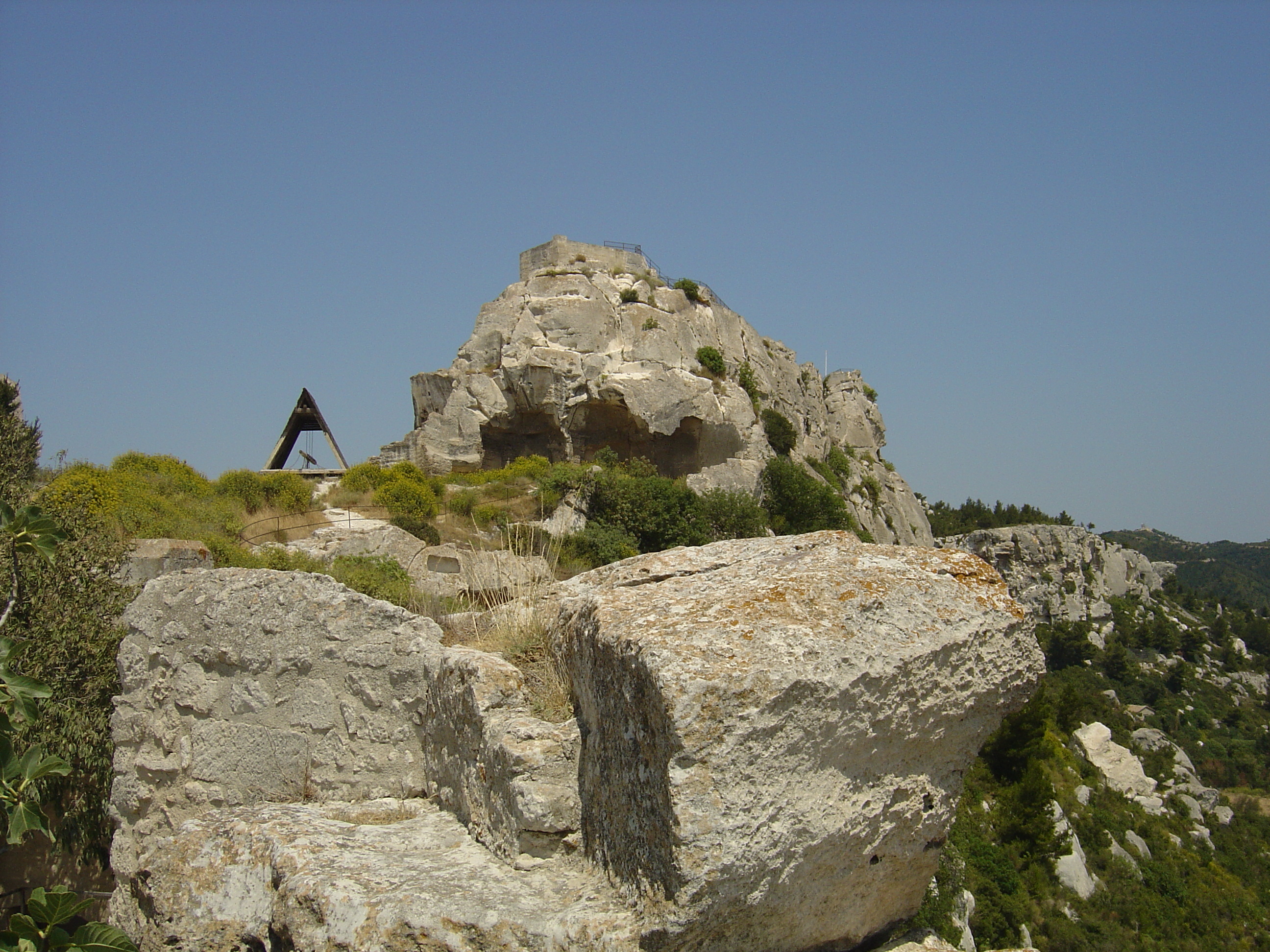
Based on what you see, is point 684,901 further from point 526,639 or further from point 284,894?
point 526,639

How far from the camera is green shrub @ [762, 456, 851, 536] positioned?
28531mm

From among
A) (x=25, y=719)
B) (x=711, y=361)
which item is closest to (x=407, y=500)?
(x=711, y=361)

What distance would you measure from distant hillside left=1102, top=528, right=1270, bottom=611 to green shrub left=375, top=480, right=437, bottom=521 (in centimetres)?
7644

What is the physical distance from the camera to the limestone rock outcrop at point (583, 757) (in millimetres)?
3000

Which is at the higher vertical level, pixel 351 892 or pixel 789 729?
pixel 789 729

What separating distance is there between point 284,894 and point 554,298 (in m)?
27.4

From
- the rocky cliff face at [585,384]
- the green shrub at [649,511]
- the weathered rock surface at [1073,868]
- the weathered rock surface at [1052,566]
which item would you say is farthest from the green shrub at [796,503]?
the weathered rock surface at [1052,566]

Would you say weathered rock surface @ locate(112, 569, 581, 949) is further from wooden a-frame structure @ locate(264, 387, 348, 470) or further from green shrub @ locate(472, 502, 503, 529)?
wooden a-frame structure @ locate(264, 387, 348, 470)

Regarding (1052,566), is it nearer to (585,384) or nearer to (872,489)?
(872,489)

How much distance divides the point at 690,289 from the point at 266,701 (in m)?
30.7

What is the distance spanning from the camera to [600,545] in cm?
2108

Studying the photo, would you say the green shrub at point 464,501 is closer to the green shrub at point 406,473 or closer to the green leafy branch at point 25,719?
the green shrub at point 406,473

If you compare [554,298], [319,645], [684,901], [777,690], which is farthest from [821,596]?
[554,298]

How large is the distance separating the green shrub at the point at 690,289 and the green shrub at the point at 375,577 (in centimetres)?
2139
